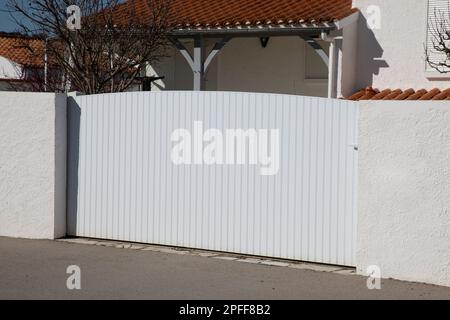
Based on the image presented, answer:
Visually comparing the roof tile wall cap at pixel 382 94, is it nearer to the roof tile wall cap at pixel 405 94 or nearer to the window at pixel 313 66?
the roof tile wall cap at pixel 405 94

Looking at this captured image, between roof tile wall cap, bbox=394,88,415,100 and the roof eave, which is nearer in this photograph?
roof tile wall cap, bbox=394,88,415,100

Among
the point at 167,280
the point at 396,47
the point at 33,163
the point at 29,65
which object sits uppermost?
the point at 29,65

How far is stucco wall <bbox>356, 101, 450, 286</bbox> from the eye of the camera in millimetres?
8070

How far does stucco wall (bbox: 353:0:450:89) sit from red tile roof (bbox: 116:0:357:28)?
0.57 m

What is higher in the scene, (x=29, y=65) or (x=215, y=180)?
(x=29, y=65)

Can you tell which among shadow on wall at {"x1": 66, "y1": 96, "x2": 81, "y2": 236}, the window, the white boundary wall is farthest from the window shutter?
shadow on wall at {"x1": 66, "y1": 96, "x2": 81, "y2": 236}

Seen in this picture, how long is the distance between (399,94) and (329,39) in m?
1.61

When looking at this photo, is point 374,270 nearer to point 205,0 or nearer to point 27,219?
point 27,219

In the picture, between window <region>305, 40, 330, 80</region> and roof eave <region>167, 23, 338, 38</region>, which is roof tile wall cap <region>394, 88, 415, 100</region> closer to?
roof eave <region>167, 23, 338, 38</region>

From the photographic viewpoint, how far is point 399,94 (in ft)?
44.2

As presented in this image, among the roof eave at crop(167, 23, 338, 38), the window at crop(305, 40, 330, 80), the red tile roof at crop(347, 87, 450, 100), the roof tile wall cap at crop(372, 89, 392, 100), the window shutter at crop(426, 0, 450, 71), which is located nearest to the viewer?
the red tile roof at crop(347, 87, 450, 100)

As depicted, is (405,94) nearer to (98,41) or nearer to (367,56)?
(367,56)

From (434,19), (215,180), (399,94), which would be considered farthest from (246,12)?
(215,180)
